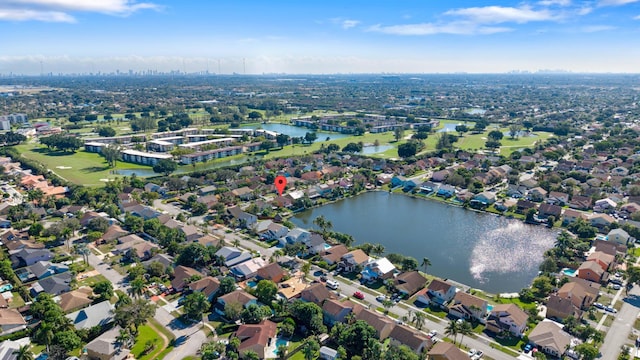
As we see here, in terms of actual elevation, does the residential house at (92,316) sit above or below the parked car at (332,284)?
above

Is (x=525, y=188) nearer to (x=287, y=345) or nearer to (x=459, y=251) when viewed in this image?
(x=459, y=251)

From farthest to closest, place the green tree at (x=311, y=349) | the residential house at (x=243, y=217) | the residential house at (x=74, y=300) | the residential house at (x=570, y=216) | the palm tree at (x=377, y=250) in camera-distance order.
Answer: the residential house at (x=570, y=216) < the residential house at (x=243, y=217) < the palm tree at (x=377, y=250) < the residential house at (x=74, y=300) < the green tree at (x=311, y=349)

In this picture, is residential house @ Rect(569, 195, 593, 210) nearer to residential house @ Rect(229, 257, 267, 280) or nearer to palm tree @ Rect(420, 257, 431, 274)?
palm tree @ Rect(420, 257, 431, 274)

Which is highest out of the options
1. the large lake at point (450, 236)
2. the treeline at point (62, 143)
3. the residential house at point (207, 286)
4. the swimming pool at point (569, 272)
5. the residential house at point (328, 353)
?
the treeline at point (62, 143)

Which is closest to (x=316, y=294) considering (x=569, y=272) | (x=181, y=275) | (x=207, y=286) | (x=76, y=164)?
(x=207, y=286)

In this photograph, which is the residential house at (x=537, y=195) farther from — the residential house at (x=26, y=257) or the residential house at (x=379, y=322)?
the residential house at (x=26, y=257)

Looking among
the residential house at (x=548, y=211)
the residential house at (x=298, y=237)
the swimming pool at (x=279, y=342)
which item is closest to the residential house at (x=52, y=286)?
the swimming pool at (x=279, y=342)
